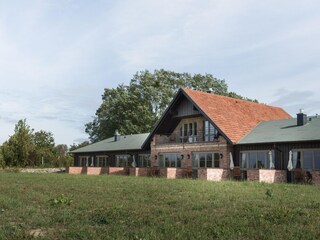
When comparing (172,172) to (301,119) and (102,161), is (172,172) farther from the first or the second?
(102,161)

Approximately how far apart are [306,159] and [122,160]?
69.4ft

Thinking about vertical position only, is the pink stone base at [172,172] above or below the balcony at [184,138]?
below

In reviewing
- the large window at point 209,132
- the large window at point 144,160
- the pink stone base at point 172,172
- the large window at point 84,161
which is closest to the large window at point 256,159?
the large window at point 209,132

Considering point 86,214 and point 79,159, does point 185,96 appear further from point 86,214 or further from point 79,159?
point 86,214

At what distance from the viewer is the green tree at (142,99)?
191 feet

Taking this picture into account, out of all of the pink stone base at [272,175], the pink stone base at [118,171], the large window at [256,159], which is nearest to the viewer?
the pink stone base at [272,175]

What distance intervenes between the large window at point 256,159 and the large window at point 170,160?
6732mm

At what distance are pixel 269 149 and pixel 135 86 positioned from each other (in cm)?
3371

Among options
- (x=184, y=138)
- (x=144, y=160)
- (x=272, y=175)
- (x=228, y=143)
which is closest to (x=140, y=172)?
(x=144, y=160)

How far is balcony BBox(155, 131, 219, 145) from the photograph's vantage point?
3347cm

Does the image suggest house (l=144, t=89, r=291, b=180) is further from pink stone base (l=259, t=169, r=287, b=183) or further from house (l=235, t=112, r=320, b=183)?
pink stone base (l=259, t=169, r=287, b=183)

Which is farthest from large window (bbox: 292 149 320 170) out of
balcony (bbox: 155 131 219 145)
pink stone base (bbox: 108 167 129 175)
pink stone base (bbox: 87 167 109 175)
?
pink stone base (bbox: 87 167 109 175)

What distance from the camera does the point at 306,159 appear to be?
1068 inches

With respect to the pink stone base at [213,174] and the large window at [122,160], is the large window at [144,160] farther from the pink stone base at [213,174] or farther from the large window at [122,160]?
the pink stone base at [213,174]
